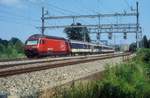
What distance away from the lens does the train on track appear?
52.1 m

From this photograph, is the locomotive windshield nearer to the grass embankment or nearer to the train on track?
the train on track

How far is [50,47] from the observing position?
56156 mm

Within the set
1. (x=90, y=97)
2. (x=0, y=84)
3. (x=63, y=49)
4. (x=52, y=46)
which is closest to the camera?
(x=90, y=97)

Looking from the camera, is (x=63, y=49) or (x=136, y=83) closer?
(x=136, y=83)

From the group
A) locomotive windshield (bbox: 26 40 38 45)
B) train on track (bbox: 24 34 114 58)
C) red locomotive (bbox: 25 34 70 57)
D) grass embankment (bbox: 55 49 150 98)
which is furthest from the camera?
locomotive windshield (bbox: 26 40 38 45)

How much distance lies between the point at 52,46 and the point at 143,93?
45172 mm

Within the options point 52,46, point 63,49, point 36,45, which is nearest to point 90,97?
point 36,45

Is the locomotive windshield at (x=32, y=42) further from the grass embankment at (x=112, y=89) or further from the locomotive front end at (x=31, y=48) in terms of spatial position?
the grass embankment at (x=112, y=89)

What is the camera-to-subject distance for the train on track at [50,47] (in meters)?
52.1

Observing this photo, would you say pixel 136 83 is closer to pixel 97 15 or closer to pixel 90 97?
pixel 90 97

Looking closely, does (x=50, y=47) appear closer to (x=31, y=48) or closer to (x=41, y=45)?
(x=41, y=45)

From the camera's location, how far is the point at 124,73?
13906 mm

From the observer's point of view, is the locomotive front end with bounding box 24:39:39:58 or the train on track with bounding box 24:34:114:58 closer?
the locomotive front end with bounding box 24:39:39:58

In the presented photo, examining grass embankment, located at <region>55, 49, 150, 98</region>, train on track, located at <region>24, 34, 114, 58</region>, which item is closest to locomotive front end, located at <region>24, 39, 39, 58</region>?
train on track, located at <region>24, 34, 114, 58</region>
